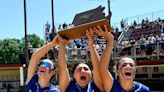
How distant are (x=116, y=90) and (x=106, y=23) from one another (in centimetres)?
59

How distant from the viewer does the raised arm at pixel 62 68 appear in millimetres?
4059

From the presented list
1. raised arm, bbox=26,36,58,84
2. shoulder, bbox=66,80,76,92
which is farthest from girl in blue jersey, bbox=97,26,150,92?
raised arm, bbox=26,36,58,84

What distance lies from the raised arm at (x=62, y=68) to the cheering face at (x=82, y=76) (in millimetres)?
235

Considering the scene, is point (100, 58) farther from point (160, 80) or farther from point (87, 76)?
point (160, 80)

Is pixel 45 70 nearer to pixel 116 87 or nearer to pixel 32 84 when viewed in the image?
pixel 32 84

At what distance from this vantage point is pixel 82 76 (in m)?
3.83

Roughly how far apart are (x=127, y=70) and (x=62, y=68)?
837 mm

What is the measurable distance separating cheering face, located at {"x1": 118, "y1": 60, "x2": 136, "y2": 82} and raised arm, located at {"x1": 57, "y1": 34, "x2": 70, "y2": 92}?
67cm

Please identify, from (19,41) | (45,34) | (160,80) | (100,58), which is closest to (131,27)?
(45,34)

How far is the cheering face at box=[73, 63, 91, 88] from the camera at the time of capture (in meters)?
3.82

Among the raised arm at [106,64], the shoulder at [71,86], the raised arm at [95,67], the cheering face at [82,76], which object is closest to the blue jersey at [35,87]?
the shoulder at [71,86]

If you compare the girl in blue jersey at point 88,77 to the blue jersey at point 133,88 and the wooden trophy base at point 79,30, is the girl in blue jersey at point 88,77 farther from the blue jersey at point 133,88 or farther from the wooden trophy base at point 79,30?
the blue jersey at point 133,88

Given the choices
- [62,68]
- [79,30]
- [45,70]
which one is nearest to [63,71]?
[62,68]

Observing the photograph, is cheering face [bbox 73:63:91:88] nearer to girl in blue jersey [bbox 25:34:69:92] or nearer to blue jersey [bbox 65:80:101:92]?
blue jersey [bbox 65:80:101:92]
